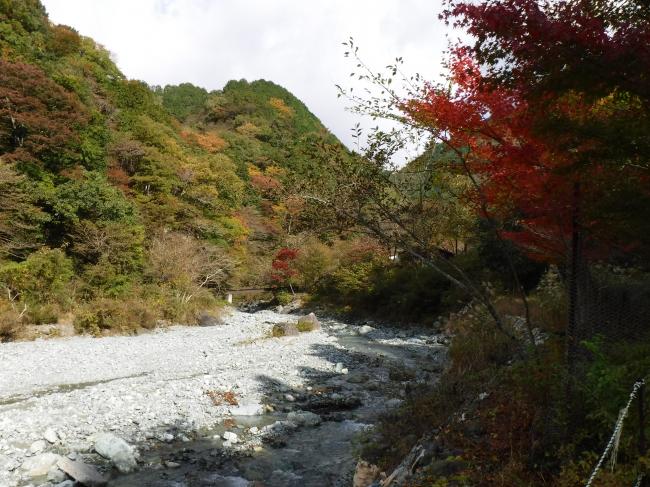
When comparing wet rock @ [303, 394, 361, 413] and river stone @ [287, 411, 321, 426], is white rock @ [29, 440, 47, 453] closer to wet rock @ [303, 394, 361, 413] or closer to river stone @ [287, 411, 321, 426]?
river stone @ [287, 411, 321, 426]

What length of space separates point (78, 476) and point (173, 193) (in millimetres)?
22390

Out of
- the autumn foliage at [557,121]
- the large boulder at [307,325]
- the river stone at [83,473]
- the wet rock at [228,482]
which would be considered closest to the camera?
the autumn foliage at [557,121]

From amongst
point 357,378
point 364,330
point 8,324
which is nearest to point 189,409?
point 357,378

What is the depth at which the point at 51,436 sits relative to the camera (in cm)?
614

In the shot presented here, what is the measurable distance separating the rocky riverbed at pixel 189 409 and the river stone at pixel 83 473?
12 mm

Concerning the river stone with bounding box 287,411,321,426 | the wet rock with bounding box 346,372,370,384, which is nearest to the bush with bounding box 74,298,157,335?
the wet rock with bounding box 346,372,370,384

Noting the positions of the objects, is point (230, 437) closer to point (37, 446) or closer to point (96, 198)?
point (37, 446)

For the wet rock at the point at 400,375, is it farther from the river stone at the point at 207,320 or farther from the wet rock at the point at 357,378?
the river stone at the point at 207,320

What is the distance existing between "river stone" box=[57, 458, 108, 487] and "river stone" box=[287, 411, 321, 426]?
321 centimetres

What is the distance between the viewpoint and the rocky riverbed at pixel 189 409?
5.65 meters

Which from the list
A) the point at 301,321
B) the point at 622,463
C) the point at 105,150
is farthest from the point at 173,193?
the point at 622,463

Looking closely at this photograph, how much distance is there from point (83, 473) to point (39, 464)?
673 millimetres

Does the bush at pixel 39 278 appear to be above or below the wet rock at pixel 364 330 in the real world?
above

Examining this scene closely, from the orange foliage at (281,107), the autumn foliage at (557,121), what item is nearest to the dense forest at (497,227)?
the autumn foliage at (557,121)
